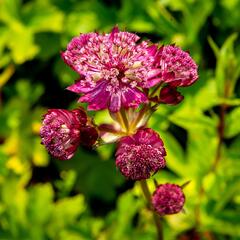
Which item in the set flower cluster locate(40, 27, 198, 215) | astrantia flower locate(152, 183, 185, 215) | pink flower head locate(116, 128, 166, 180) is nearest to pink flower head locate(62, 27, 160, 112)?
flower cluster locate(40, 27, 198, 215)

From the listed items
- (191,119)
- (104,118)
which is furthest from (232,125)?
(104,118)

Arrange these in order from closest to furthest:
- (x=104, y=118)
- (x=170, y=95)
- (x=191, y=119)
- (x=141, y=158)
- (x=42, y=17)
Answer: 1. (x=141, y=158)
2. (x=170, y=95)
3. (x=191, y=119)
4. (x=104, y=118)
5. (x=42, y=17)

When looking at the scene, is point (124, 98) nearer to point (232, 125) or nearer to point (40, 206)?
point (232, 125)

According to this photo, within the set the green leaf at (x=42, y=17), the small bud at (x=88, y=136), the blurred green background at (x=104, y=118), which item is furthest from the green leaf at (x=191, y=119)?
the green leaf at (x=42, y=17)

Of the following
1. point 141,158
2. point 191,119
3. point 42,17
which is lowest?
point 191,119

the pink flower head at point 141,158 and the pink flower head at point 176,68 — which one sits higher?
the pink flower head at point 176,68

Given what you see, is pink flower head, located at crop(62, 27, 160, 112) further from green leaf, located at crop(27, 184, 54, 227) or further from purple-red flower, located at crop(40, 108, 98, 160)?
green leaf, located at crop(27, 184, 54, 227)

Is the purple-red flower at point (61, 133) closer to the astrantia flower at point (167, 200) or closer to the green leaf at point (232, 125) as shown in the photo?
the astrantia flower at point (167, 200)

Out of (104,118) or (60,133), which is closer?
→ (60,133)
